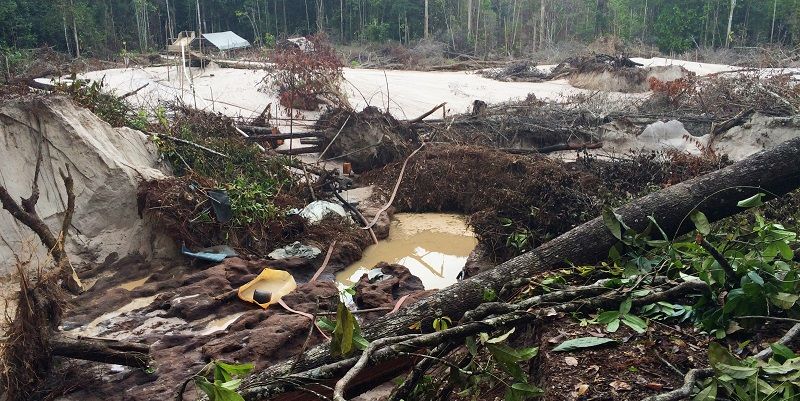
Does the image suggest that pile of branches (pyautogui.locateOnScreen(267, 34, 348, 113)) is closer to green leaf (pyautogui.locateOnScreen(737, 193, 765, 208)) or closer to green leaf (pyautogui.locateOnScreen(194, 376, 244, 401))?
green leaf (pyautogui.locateOnScreen(737, 193, 765, 208))

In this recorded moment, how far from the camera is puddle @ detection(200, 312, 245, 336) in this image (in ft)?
16.8

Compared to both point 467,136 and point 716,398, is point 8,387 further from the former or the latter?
point 467,136

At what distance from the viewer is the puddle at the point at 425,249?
7000mm

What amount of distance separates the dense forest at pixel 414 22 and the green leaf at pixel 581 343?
22.7 m

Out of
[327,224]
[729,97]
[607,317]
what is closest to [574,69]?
[729,97]

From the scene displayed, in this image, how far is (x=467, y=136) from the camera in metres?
11.0

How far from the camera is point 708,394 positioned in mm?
2047

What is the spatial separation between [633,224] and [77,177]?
5.81 m

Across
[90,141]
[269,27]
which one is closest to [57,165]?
[90,141]

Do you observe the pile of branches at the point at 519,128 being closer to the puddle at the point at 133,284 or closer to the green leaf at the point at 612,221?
the puddle at the point at 133,284

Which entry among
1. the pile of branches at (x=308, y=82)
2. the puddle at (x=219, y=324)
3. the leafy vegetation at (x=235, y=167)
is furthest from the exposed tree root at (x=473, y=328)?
the pile of branches at (x=308, y=82)

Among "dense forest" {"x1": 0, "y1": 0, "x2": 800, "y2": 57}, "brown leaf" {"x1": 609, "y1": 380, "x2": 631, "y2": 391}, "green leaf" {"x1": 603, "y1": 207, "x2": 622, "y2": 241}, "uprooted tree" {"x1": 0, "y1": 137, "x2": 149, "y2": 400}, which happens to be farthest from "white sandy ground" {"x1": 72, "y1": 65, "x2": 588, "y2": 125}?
"brown leaf" {"x1": 609, "y1": 380, "x2": 631, "y2": 391}

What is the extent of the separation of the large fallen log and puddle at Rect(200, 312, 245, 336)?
2479 millimetres

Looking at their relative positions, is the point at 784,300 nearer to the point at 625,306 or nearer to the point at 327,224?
the point at 625,306
